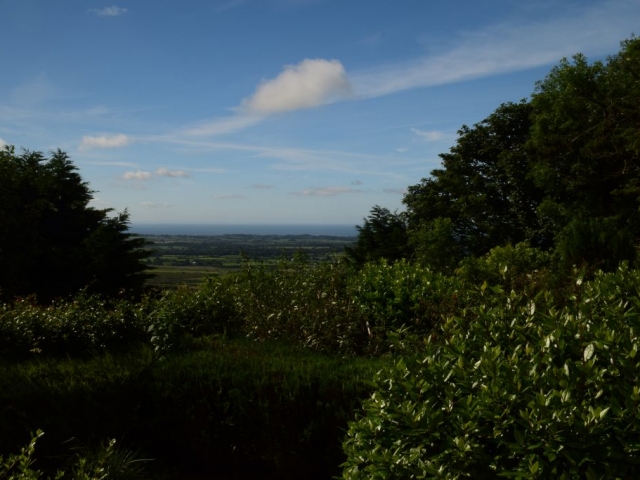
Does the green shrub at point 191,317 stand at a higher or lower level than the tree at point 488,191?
lower

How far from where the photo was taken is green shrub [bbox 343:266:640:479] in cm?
235

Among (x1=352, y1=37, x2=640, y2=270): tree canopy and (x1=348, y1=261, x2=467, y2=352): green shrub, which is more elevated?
(x1=352, y1=37, x2=640, y2=270): tree canopy

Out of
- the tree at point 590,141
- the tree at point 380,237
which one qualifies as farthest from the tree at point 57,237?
the tree at point 590,141

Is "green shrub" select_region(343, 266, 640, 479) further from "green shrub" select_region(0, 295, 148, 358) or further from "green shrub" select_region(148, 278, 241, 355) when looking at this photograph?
"green shrub" select_region(0, 295, 148, 358)

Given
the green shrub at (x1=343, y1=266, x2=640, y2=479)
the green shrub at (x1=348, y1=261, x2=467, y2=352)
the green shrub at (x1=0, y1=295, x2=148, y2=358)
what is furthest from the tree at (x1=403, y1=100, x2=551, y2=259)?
the green shrub at (x1=343, y1=266, x2=640, y2=479)

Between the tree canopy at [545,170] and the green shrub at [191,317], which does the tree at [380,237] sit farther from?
the green shrub at [191,317]

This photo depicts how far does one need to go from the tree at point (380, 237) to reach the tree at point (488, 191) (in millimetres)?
1420

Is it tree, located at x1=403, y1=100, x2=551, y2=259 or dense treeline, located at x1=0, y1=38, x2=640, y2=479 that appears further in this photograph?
tree, located at x1=403, y1=100, x2=551, y2=259

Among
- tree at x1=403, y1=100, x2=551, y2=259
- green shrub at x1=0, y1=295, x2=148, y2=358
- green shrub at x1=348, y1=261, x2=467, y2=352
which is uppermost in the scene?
tree at x1=403, y1=100, x2=551, y2=259

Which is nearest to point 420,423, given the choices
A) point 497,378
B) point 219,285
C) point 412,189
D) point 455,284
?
point 497,378

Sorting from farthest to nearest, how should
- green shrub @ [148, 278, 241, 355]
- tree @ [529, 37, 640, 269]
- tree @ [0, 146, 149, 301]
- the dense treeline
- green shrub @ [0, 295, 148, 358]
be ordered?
1. tree @ [529, 37, 640, 269]
2. tree @ [0, 146, 149, 301]
3. green shrub @ [0, 295, 148, 358]
4. green shrub @ [148, 278, 241, 355]
5. the dense treeline

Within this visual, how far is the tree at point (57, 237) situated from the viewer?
20.7 metres

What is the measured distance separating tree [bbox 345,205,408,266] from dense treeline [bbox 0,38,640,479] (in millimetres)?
19514

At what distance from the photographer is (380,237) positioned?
3316 cm
